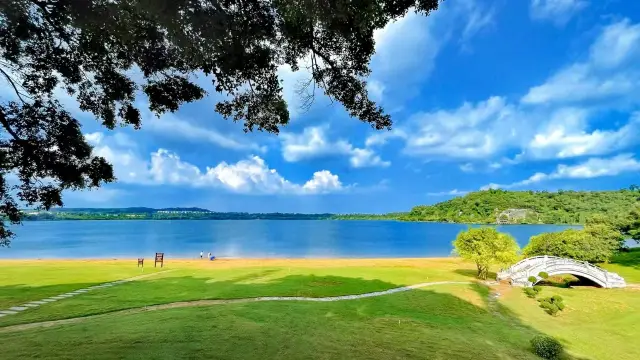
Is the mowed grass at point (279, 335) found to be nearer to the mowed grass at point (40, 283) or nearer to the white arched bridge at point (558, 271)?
the mowed grass at point (40, 283)

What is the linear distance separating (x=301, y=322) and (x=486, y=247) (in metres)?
26.2

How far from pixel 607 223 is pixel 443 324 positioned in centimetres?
5381

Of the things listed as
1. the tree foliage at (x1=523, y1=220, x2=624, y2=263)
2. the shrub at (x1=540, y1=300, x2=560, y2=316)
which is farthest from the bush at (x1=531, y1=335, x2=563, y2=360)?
the tree foliage at (x1=523, y1=220, x2=624, y2=263)

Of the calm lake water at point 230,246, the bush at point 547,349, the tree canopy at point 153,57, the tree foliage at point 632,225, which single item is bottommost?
the calm lake water at point 230,246

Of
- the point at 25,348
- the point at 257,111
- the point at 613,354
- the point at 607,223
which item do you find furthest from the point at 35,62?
the point at 607,223

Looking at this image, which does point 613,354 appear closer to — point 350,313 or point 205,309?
point 350,313

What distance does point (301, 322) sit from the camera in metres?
15.7

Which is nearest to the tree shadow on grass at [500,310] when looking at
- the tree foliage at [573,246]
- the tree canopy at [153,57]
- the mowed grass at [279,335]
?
the mowed grass at [279,335]

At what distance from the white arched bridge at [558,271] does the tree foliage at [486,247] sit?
139cm

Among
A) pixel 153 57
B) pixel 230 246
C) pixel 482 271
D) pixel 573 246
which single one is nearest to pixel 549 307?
pixel 482 271

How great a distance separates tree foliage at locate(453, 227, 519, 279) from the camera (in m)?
34.8

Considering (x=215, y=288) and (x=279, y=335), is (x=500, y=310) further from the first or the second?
(x=215, y=288)

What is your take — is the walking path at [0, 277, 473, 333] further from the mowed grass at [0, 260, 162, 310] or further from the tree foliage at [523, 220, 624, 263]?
the tree foliage at [523, 220, 624, 263]

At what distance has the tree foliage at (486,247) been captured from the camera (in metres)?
34.8
